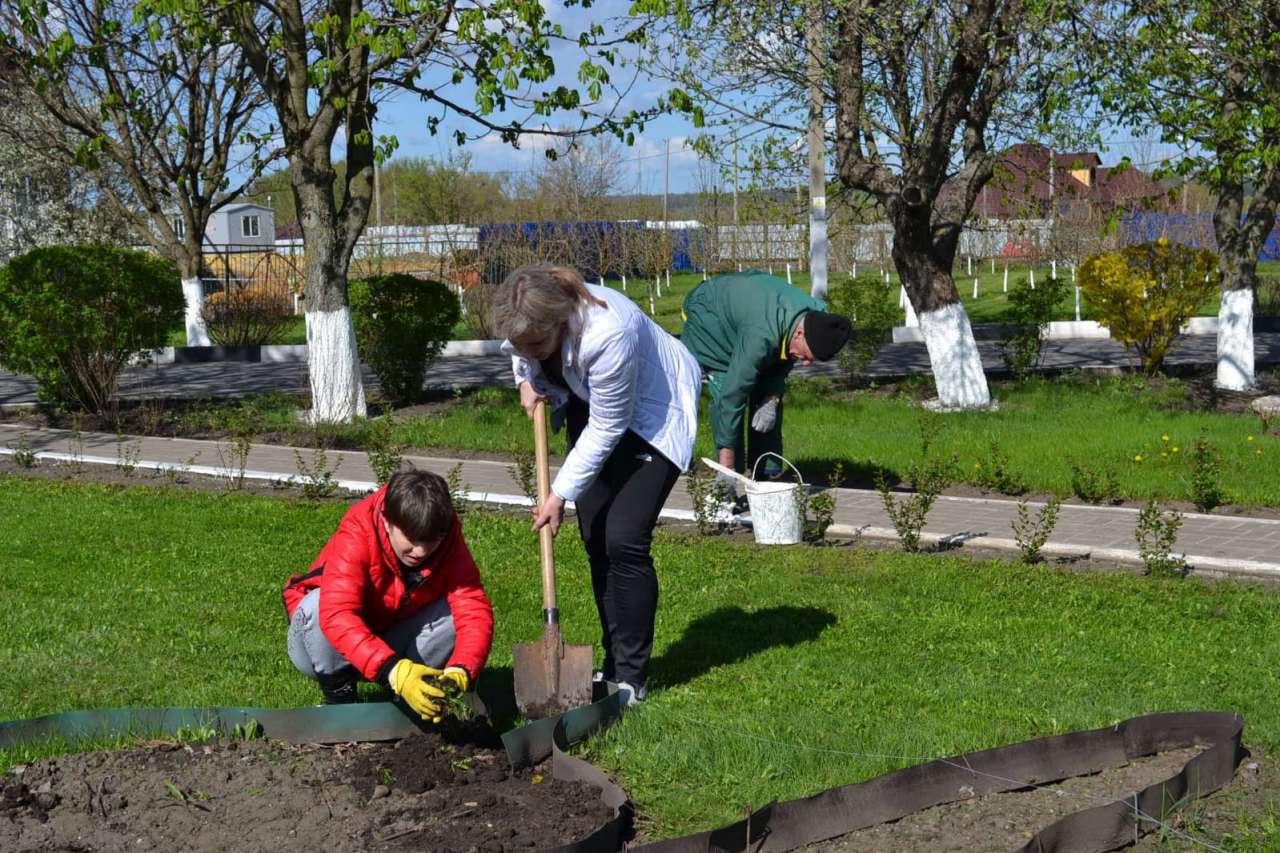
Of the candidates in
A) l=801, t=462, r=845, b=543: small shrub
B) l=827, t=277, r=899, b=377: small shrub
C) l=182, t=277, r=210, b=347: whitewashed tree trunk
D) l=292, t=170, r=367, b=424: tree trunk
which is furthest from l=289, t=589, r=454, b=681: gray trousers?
l=182, t=277, r=210, b=347: whitewashed tree trunk

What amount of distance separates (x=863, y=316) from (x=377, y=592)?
39.0 feet

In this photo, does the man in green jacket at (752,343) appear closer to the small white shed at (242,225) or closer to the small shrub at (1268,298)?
the small shrub at (1268,298)

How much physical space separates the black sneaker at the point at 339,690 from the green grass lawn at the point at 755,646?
331 millimetres

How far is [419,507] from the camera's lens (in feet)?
13.6

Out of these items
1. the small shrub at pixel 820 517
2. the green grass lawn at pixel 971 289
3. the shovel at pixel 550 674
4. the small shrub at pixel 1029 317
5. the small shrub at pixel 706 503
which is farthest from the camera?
the green grass lawn at pixel 971 289

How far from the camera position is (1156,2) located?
11438 mm

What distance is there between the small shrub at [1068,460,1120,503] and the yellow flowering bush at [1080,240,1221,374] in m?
6.12

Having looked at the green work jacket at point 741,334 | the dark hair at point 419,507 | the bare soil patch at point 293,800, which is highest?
the green work jacket at point 741,334

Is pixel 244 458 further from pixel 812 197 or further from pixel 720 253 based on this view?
pixel 720 253

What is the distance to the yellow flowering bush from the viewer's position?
14.4 meters

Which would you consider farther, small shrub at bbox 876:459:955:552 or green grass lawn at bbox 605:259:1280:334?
green grass lawn at bbox 605:259:1280:334

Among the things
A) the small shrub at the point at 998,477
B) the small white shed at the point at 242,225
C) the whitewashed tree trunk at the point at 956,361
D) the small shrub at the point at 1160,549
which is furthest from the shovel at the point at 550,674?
the small white shed at the point at 242,225

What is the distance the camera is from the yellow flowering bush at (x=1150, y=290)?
14383mm

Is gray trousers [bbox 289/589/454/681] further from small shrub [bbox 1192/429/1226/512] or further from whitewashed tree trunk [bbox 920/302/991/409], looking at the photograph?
whitewashed tree trunk [bbox 920/302/991/409]
